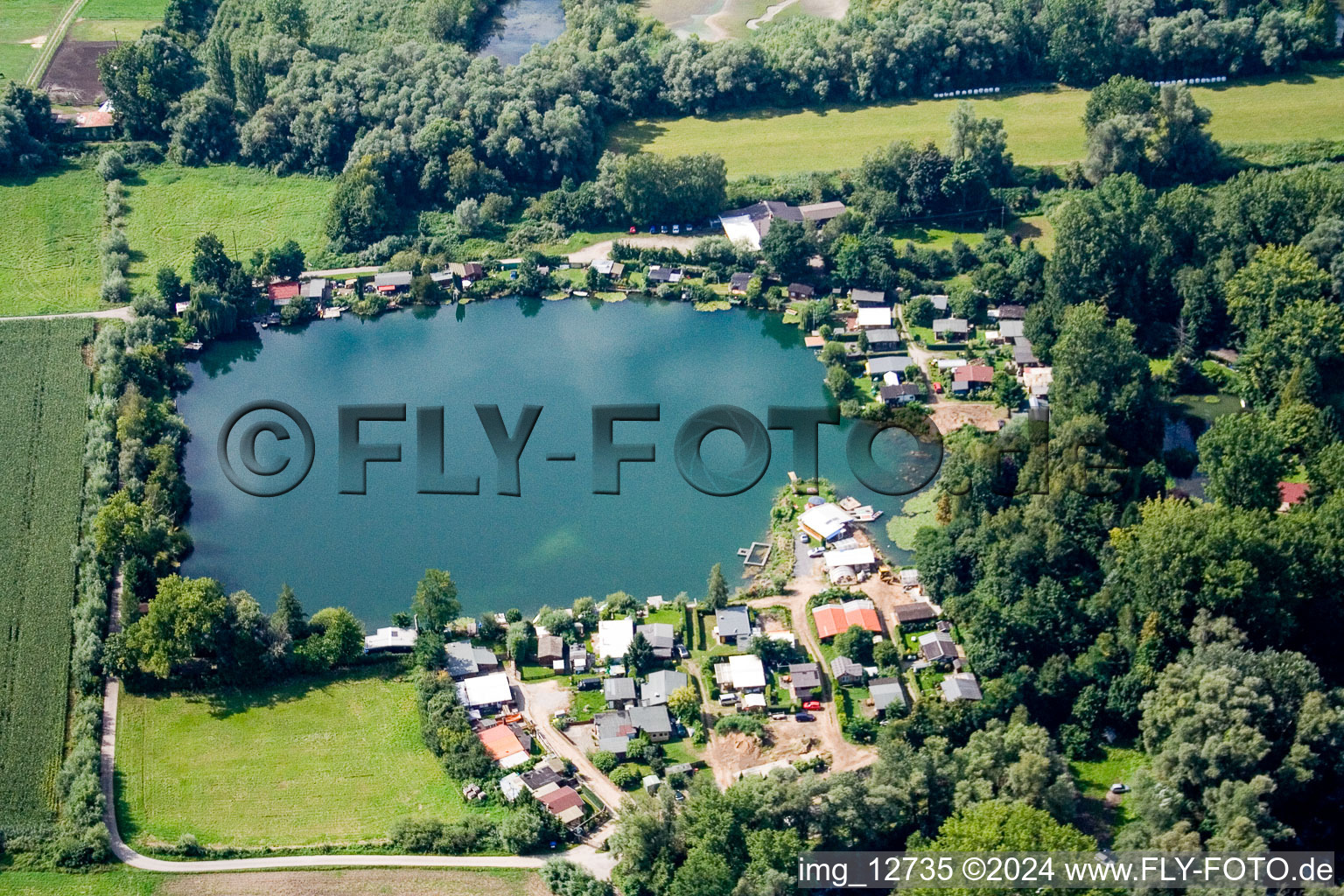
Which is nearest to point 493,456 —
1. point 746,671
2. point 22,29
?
point 746,671

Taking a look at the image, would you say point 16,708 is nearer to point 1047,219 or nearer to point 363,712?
point 363,712

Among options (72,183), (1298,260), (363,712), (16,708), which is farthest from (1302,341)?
(72,183)

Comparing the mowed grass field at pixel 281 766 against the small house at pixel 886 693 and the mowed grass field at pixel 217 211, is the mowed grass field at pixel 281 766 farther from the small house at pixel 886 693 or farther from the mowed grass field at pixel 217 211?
the mowed grass field at pixel 217 211

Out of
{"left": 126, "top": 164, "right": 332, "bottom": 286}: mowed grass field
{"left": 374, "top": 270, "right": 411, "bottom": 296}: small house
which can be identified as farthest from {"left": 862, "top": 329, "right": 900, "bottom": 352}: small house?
{"left": 126, "top": 164, "right": 332, "bottom": 286}: mowed grass field

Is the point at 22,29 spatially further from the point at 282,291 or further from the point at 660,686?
the point at 660,686

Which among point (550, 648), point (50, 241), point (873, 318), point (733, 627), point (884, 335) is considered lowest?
point (550, 648)

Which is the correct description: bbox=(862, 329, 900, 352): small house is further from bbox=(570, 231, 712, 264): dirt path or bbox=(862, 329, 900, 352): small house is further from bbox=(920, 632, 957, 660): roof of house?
bbox=(920, 632, 957, 660): roof of house

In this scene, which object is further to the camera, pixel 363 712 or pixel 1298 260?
pixel 1298 260
